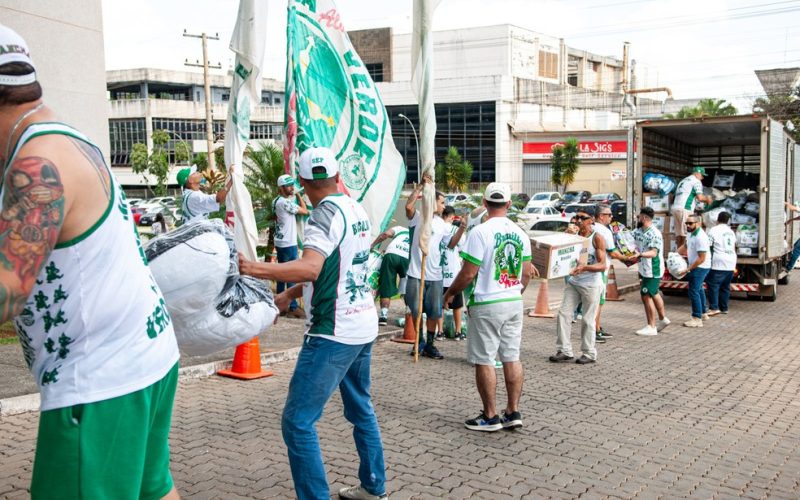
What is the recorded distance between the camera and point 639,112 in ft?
264

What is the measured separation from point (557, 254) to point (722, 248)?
5948 mm

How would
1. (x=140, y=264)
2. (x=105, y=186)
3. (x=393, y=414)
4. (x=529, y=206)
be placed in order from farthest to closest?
(x=529, y=206) < (x=393, y=414) < (x=140, y=264) < (x=105, y=186)

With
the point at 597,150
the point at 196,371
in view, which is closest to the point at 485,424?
the point at 196,371

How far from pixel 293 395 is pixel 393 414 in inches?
114

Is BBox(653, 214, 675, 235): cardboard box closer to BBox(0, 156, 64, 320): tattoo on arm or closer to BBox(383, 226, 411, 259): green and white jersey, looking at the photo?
BBox(383, 226, 411, 259): green and white jersey

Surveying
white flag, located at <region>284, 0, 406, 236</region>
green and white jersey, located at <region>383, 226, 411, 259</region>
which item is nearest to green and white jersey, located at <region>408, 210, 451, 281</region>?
green and white jersey, located at <region>383, 226, 411, 259</region>

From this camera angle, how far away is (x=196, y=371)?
8.16 meters

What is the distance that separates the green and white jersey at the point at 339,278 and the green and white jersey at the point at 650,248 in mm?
8503

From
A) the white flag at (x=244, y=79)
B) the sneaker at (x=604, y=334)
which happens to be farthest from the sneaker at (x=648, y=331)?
the white flag at (x=244, y=79)

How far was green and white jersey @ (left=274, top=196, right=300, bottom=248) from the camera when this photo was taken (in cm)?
1154

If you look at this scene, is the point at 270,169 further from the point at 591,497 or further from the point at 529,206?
the point at 529,206

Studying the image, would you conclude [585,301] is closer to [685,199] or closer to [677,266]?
[677,266]

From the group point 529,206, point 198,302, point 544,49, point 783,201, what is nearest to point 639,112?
point 544,49

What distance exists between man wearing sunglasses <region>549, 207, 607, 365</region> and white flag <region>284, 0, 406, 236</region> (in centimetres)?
302
